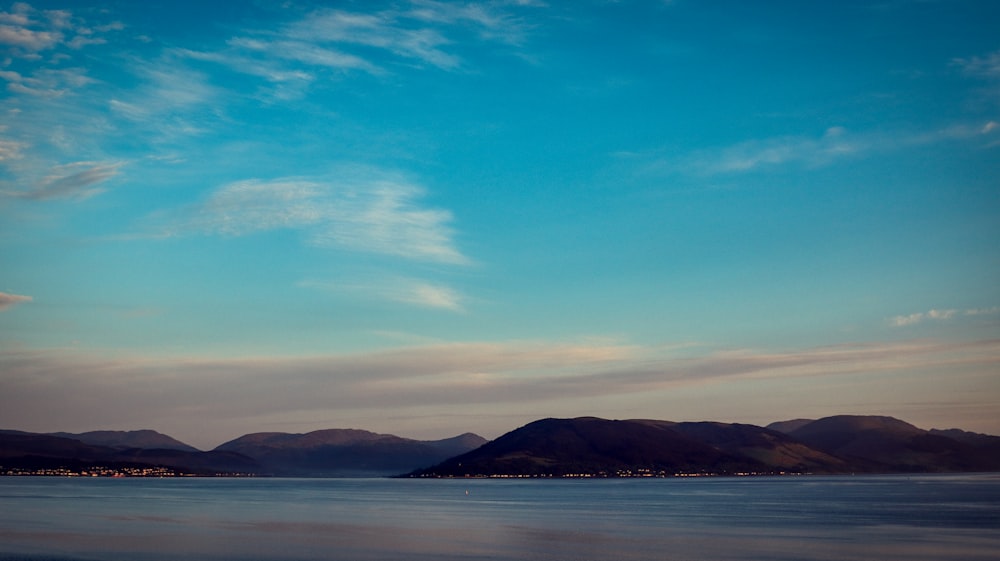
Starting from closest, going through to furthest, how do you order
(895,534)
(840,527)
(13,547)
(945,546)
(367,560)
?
1. (367,560)
2. (13,547)
3. (945,546)
4. (895,534)
5. (840,527)

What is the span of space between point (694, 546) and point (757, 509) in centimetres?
7071

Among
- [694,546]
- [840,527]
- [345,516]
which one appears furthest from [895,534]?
[345,516]

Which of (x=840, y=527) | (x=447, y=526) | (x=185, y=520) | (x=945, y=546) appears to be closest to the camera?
(x=945, y=546)

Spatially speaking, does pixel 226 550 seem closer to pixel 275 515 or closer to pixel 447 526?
pixel 447 526

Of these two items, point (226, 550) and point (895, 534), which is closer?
point (226, 550)

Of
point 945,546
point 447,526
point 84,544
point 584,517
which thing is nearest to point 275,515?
point 447,526

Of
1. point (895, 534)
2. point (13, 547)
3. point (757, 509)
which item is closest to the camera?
point (13, 547)

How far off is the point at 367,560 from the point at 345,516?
62.1m

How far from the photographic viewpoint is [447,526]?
108188 millimetres

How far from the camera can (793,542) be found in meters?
83.0

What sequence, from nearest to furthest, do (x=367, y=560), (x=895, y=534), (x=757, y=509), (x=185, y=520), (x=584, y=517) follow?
(x=367, y=560)
(x=895, y=534)
(x=185, y=520)
(x=584, y=517)
(x=757, y=509)

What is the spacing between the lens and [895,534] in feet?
298

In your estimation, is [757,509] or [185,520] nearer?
[185,520]

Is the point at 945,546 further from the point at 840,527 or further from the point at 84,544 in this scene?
the point at 84,544
